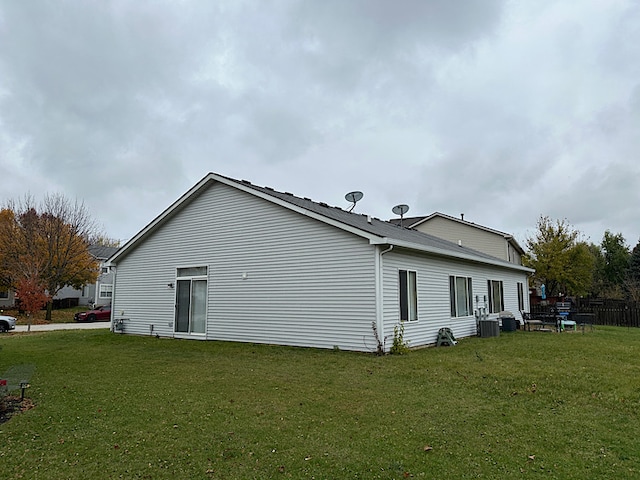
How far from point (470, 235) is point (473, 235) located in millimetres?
210

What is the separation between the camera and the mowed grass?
139 inches

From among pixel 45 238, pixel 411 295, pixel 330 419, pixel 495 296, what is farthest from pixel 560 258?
pixel 45 238

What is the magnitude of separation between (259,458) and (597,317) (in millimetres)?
22414

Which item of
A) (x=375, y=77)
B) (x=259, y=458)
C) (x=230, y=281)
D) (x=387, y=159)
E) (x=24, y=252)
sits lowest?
(x=259, y=458)

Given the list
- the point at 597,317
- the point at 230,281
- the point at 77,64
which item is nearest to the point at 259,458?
the point at 230,281

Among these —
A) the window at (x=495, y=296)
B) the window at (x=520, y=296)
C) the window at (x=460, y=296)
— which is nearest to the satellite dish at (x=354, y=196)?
the window at (x=460, y=296)

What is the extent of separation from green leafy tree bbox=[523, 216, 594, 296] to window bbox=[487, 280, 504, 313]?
14.6 m

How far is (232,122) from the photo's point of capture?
1551 centimetres

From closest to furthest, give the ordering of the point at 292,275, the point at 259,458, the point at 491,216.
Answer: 1. the point at 259,458
2. the point at 292,275
3. the point at 491,216

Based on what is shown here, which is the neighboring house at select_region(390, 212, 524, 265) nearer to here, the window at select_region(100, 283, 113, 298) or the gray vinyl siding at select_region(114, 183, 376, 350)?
the gray vinyl siding at select_region(114, 183, 376, 350)

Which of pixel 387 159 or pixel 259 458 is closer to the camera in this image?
pixel 259 458

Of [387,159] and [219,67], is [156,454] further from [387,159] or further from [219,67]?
[387,159]

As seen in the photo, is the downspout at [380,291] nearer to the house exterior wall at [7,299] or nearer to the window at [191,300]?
the window at [191,300]

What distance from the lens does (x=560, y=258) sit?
28703 mm
